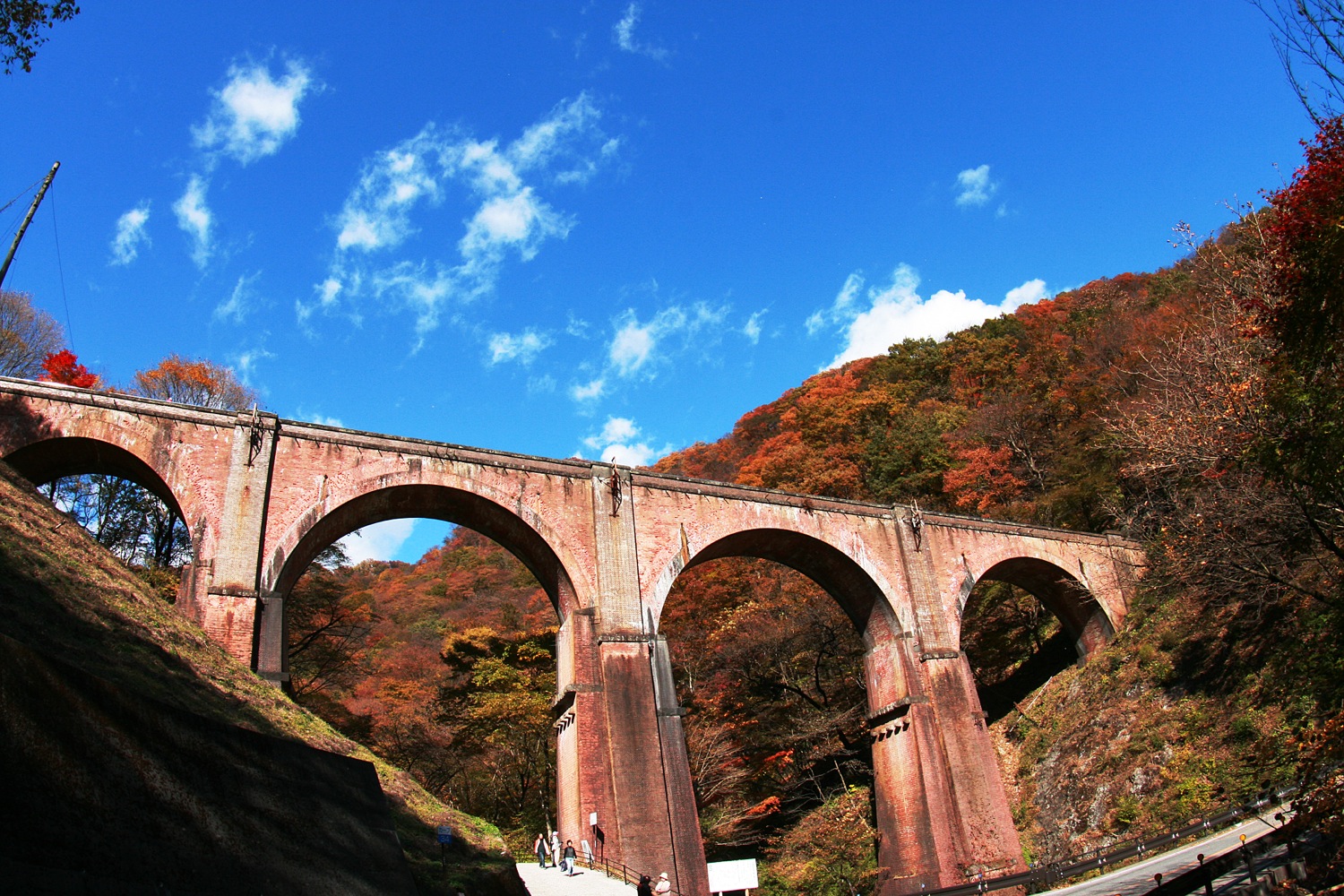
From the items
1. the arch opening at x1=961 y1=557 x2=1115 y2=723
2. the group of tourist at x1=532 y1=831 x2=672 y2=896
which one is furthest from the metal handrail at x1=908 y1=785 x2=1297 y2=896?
the arch opening at x1=961 y1=557 x2=1115 y2=723

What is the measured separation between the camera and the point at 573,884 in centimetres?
1345

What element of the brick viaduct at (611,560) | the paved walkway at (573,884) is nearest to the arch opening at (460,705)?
the brick viaduct at (611,560)

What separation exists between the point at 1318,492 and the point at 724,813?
15383 mm

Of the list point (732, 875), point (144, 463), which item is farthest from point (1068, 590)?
point (144, 463)

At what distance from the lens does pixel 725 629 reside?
1023 inches

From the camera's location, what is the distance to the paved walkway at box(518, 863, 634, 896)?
12.8m

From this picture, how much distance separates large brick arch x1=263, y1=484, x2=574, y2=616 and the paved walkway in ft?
15.7

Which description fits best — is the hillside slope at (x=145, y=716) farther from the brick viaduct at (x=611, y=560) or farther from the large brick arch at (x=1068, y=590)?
the large brick arch at (x=1068, y=590)

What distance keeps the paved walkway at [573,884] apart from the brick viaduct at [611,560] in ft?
2.61

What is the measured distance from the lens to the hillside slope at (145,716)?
473cm

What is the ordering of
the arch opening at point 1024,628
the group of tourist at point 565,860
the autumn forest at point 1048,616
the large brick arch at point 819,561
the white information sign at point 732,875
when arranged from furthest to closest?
the arch opening at point 1024,628 < the large brick arch at point 819,561 < the white information sign at point 732,875 < the group of tourist at point 565,860 < the autumn forest at point 1048,616

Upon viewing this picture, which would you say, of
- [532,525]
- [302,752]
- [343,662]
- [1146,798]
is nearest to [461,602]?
[343,662]

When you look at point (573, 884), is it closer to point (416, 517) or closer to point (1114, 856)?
point (416, 517)

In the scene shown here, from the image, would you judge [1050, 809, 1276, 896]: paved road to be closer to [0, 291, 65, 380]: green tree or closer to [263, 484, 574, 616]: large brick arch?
[263, 484, 574, 616]: large brick arch
